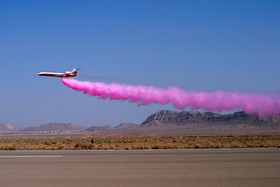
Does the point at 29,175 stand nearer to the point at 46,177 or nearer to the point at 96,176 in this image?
the point at 46,177

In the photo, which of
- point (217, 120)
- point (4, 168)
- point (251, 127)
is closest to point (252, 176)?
point (4, 168)

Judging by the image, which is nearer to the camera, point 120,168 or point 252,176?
point 252,176

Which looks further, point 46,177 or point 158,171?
point 158,171

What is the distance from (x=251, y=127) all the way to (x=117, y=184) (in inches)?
6356

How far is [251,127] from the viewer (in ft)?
538

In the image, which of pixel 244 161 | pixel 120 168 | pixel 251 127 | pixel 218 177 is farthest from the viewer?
pixel 251 127

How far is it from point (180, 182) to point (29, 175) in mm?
6200

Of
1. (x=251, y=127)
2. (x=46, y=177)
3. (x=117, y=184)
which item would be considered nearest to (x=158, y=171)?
(x=117, y=184)

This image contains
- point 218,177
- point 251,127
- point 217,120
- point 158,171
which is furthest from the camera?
point 217,120

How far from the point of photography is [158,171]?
14961 mm

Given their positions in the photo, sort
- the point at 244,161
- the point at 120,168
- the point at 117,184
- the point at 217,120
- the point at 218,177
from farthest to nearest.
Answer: the point at 217,120, the point at 244,161, the point at 120,168, the point at 218,177, the point at 117,184

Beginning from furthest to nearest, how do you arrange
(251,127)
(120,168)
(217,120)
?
(217,120) < (251,127) < (120,168)

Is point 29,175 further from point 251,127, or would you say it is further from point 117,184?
point 251,127

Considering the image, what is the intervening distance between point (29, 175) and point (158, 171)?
5.38 metres
